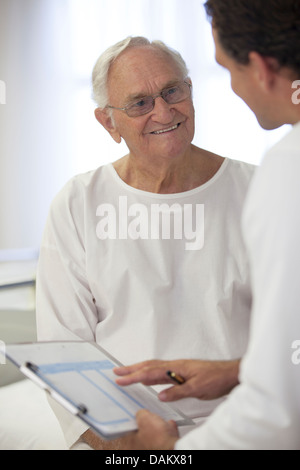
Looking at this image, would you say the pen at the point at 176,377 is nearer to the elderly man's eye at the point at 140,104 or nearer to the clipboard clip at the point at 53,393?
the clipboard clip at the point at 53,393

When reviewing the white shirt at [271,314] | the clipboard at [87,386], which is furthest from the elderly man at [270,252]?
the clipboard at [87,386]

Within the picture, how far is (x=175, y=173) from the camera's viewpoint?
1800 millimetres

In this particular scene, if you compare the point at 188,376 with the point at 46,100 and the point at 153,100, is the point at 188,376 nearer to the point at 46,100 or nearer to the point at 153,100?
the point at 153,100

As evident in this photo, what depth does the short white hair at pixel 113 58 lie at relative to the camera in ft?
5.89

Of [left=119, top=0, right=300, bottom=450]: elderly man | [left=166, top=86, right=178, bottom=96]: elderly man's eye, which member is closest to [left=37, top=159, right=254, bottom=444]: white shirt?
[left=166, top=86, right=178, bottom=96]: elderly man's eye

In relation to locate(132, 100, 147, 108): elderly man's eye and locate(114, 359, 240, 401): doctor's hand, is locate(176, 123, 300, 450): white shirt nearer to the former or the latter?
locate(114, 359, 240, 401): doctor's hand

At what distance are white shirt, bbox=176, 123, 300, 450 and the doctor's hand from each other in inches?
13.3

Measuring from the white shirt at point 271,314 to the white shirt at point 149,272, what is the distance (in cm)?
72

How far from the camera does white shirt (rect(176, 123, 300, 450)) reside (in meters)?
0.89

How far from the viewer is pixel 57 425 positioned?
1.90m

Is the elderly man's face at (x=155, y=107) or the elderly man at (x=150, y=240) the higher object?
the elderly man's face at (x=155, y=107)

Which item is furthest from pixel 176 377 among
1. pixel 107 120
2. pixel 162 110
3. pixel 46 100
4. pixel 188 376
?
pixel 46 100
